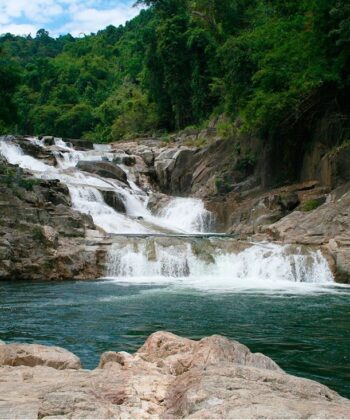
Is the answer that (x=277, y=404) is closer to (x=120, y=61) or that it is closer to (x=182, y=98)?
(x=182, y=98)

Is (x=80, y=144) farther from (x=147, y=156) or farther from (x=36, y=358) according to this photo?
(x=36, y=358)

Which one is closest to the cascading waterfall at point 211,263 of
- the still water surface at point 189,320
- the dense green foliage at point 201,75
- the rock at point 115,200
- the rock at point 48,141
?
the still water surface at point 189,320

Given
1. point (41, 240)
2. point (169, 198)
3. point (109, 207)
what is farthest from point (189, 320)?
point (169, 198)

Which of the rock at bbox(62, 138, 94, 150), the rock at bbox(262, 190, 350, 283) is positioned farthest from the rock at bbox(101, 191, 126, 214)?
the rock at bbox(62, 138, 94, 150)

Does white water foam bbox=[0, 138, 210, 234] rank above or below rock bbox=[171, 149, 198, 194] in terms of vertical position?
below

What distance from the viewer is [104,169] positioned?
99.5 ft

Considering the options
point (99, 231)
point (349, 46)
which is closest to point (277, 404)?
point (99, 231)

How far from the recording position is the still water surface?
26.7ft

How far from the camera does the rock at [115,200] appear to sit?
85.5ft

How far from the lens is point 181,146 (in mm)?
33781

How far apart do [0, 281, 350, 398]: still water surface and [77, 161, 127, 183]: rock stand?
15.0 metres

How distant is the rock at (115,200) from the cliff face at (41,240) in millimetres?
5433

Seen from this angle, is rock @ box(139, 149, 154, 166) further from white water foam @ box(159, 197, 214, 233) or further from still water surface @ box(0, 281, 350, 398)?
still water surface @ box(0, 281, 350, 398)

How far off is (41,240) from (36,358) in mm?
12412
